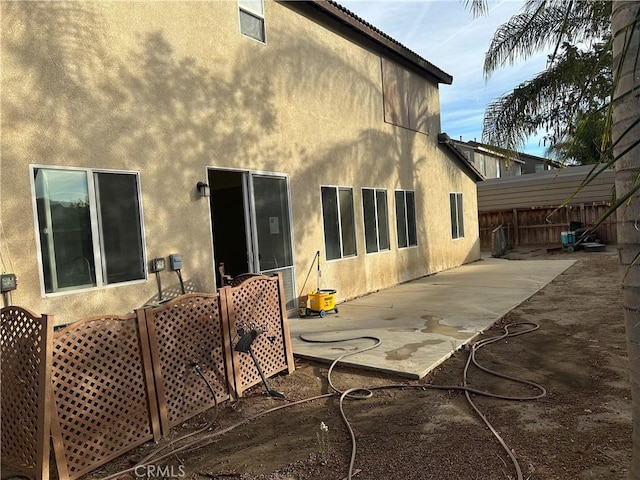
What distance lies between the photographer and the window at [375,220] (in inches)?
402

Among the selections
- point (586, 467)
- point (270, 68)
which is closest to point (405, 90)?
point (270, 68)

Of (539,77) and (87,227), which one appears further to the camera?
(539,77)

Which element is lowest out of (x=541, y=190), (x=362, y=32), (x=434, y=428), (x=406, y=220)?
(x=434, y=428)

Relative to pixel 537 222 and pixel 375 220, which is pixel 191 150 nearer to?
pixel 375 220

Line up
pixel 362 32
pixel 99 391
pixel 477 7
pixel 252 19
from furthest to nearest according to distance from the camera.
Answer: pixel 362 32, pixel 252 19, pixel 477 7, pixel 99 391

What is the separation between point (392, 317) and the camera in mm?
7531

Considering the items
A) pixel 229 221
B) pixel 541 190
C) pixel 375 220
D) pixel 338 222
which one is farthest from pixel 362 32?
pixel 541 190

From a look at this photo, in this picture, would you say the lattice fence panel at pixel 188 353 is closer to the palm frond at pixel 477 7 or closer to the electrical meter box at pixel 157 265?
the electrical meter box at pixel 157 265

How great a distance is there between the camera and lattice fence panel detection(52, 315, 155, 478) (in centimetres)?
323

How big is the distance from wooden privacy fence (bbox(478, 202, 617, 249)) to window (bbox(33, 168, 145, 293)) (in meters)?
19.0

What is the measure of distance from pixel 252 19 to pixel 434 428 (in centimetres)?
691

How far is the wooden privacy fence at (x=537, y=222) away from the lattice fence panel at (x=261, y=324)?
59.0 ft

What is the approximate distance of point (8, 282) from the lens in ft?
14.0

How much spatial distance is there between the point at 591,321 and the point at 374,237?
485 centimetres
